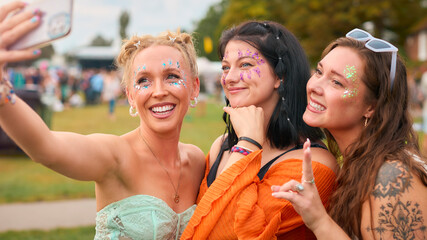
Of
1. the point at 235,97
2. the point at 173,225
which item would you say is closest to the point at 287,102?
the point at 235,97

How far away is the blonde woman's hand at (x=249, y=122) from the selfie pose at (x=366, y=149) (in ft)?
1.06

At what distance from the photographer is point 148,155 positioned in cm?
302

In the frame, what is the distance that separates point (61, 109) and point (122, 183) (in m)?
22.4

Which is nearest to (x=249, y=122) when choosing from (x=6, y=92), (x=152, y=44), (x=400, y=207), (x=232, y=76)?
(x=232, y=76)

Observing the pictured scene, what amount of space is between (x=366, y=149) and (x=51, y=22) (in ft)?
6.26

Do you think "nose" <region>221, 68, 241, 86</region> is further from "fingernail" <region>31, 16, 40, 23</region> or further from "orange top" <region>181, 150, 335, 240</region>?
"fingernail" <region>31, 16, 40, 23</region>

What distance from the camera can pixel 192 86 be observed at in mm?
3178

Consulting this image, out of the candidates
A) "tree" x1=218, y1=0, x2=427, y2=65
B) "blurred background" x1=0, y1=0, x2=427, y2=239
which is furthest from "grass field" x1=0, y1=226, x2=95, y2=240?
"tree" x1=218, y1=0, x2=427, y2=65

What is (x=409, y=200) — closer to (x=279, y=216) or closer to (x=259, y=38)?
(x=279, y=216)

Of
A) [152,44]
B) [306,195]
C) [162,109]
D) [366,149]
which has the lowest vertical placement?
[306,195]

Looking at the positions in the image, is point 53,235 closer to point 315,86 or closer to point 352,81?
point 315,86

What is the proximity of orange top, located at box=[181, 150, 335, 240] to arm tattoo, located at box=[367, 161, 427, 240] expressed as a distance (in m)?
0.43

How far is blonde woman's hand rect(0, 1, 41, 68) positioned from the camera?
1.47 m

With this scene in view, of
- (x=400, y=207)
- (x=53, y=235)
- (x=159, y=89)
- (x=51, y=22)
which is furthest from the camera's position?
(x=53, y=235)
